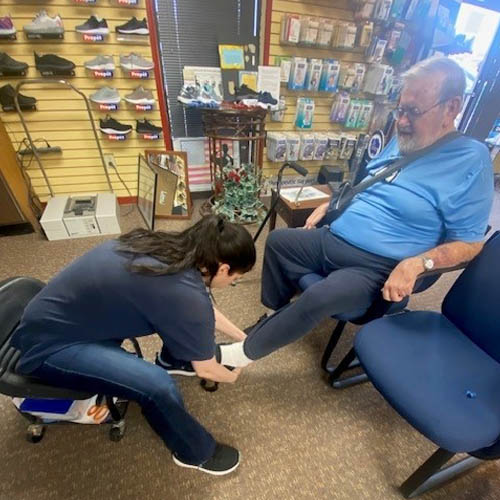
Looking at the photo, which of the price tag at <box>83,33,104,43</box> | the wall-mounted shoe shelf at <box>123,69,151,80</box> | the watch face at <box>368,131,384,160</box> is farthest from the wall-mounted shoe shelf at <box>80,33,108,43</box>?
the watch face at <box>368,131,384,160</box>

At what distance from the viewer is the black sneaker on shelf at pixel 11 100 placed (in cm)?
202

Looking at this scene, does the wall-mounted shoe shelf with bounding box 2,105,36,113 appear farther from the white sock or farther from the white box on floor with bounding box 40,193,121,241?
the white sock

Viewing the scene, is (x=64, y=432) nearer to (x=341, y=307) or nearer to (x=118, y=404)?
(x=118, y=404)

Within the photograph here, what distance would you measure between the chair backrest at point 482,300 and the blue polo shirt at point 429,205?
0.45ft

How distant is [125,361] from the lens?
2.77 ft

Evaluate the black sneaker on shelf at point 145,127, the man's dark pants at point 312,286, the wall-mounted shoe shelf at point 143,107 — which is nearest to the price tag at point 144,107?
the wall-mounted shoe shelf at point 143,107

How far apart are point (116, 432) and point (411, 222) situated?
149 centimetres

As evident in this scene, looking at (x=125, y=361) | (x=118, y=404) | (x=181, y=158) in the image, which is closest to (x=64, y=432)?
(x=118, y=404)

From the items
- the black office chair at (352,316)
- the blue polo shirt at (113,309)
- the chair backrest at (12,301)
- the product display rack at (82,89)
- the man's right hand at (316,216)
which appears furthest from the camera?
the product display rack at (82,89)

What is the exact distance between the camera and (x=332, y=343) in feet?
4.39

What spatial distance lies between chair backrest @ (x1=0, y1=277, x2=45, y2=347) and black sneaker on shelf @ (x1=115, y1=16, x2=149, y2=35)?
2010 mm

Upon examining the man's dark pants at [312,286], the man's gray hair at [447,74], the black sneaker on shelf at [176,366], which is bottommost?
the black sneaker on shelf at [176,366]

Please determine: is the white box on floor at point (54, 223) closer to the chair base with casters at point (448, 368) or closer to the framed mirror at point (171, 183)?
the framed mirror at point (171, 183)

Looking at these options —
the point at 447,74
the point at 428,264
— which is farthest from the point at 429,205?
the point at 447,74
